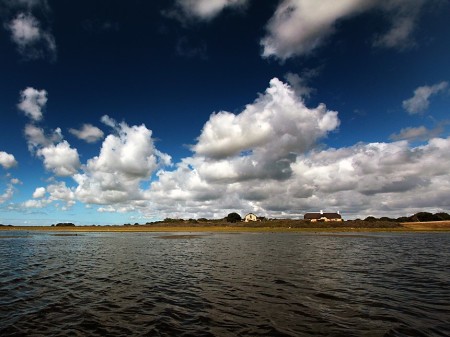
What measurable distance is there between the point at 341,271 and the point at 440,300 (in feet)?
34.0

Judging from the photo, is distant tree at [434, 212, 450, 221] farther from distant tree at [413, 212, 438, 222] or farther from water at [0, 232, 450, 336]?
water at [0, 232, 450, 336]

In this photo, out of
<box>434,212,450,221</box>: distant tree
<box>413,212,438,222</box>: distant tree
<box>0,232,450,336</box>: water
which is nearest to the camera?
<box>0,232,450,336</box>: water

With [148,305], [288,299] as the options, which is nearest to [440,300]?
[288,299]

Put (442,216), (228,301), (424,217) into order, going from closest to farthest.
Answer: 1. (228,301)
2. (442,216)
3. (424,217)

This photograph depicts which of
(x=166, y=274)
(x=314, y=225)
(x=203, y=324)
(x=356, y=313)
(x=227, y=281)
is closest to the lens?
(x=203, y=324)

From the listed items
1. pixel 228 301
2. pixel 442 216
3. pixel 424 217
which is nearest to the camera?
pixel 228 301

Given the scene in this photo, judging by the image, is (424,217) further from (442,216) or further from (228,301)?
(228,301)

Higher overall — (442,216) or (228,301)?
(442,216)

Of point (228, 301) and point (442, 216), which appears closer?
point (228, 301)

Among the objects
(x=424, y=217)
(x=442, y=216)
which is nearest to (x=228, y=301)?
(x=442, y=216)

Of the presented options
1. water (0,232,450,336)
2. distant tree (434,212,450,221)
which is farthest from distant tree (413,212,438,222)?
water (0,232,450,336)

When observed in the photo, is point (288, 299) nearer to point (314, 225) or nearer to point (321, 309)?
point (321, 309)

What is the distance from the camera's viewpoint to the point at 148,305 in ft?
A: 54.6

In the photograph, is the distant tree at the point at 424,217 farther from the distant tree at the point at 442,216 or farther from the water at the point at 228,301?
the water at the point at 228,301
